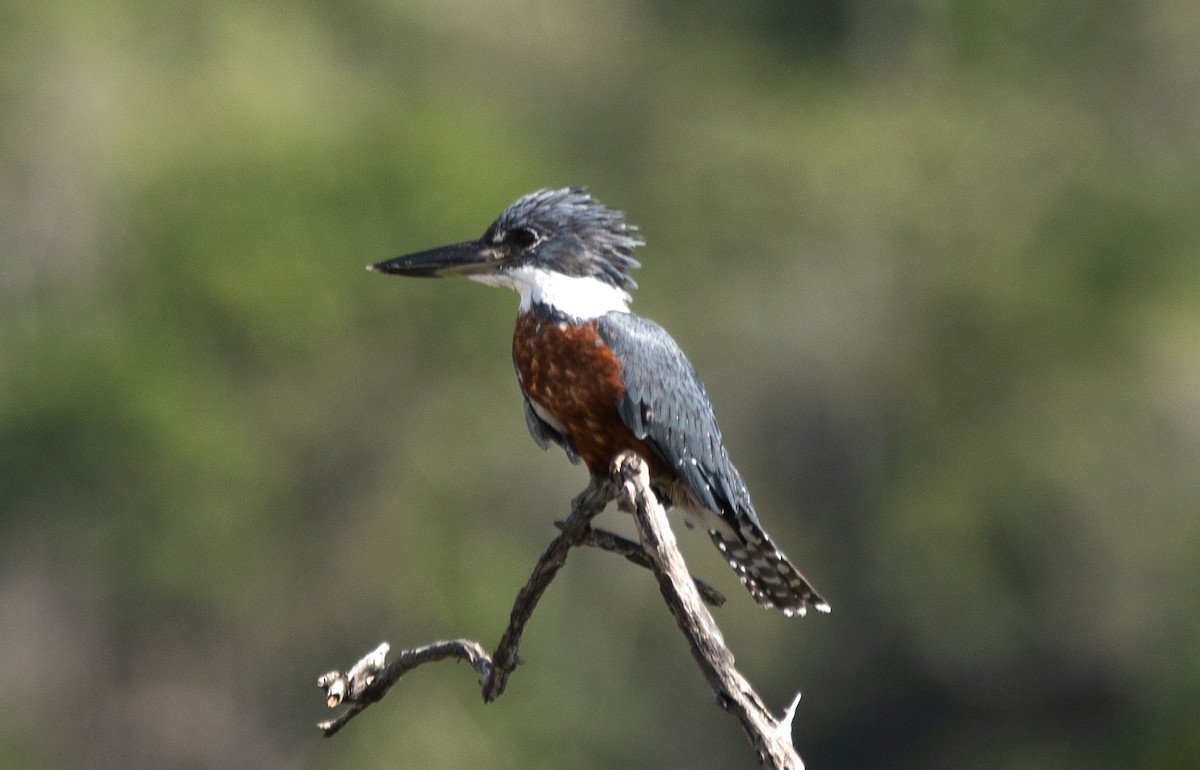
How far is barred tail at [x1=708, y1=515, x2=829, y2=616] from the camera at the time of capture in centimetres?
514

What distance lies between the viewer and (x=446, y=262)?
17.6ft

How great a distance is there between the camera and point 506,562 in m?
18.6

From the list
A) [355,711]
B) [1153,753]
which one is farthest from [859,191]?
[355,711]

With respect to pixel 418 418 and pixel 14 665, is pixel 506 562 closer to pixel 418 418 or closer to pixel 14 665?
pixel 418 418

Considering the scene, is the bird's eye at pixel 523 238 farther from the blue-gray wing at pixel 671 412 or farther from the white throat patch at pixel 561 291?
the blue-gray wing at pixel 671 412

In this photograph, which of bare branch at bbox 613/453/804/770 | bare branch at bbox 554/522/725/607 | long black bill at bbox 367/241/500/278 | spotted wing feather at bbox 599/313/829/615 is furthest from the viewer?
long black bill at bbox 367/241/500/278

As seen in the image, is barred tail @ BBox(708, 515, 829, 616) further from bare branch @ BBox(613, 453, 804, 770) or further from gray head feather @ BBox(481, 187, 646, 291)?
bare branch @ BBox(613, 453, 804, 770)

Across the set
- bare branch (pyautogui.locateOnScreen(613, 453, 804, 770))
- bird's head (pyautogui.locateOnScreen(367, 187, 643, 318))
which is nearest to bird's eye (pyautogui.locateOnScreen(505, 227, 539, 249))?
bird's head (pyautogui.locateOnScreen(367, 187, 643, 318))

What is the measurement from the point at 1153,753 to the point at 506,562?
577 centimetres

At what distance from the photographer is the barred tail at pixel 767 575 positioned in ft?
16.9

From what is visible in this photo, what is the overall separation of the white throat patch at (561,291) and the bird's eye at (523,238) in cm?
8

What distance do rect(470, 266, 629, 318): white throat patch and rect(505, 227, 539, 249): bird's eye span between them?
8 centimetres

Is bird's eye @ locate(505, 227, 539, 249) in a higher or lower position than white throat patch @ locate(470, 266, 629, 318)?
higher

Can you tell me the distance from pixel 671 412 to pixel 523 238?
2.18 ft
